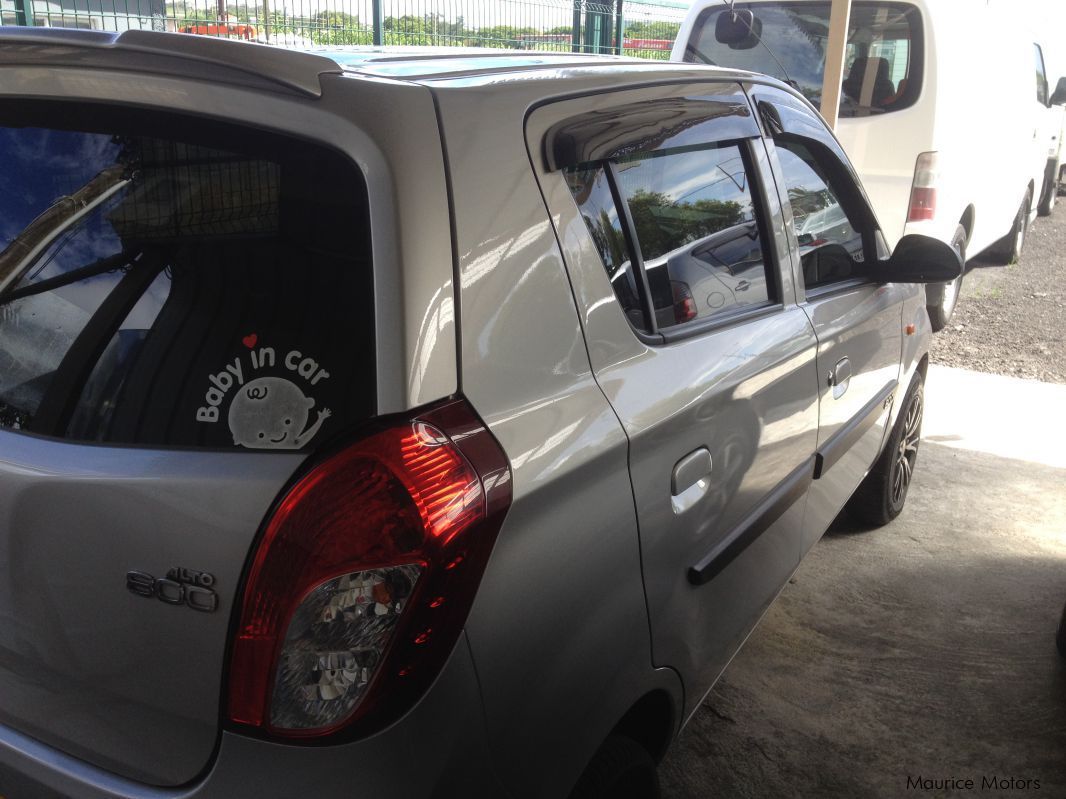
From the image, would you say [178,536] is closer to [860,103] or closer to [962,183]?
[860,103]

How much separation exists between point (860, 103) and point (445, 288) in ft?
18.9

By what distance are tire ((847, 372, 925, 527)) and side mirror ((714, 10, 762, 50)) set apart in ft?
11.5

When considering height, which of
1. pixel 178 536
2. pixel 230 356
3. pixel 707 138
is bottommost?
pixel 178 536

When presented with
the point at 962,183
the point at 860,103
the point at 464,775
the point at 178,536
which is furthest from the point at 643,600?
the point at 962,183

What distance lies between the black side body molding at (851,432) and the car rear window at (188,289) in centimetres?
172

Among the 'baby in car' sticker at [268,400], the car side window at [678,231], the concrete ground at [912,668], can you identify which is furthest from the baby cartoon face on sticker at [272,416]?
the concrete ground at [912,668]

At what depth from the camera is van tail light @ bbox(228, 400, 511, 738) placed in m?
1.30

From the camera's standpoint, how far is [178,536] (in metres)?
1.34

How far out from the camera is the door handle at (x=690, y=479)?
6.05 ft

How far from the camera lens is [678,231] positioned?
217 centimetres

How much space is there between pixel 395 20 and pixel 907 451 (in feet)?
17.9

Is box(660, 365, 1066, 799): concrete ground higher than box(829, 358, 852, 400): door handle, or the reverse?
box(829, 358, 852, 400): door handle

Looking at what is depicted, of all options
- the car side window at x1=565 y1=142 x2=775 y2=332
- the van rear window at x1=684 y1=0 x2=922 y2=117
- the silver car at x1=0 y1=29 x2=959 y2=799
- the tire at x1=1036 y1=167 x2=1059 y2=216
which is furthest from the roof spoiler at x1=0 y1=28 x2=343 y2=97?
the tire at x1=1036 y1=167 x2=1059 y2=216

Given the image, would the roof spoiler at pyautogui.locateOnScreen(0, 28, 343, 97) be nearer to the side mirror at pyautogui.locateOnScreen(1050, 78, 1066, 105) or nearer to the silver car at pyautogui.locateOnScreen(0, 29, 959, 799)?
the silver car at pyautogui.locateOnScreen(0, 29, 959, 799)
